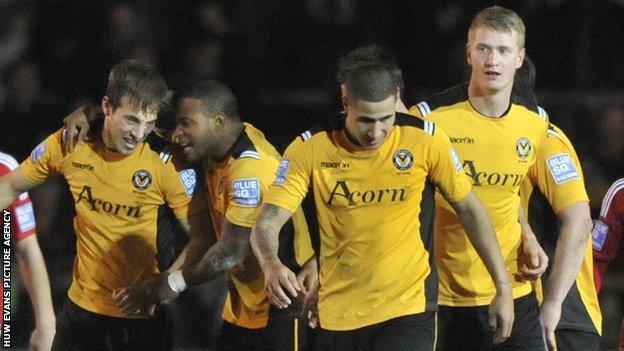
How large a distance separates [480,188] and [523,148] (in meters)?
0.30

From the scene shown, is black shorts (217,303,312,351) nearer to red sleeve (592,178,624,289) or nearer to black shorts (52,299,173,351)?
black shorts (52,299,173,351)

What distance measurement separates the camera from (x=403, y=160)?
6062 mm

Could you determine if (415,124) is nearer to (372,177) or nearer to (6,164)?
(372,177)

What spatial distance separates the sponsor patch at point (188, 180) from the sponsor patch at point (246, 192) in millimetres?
328

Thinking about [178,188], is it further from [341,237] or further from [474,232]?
[474,232]

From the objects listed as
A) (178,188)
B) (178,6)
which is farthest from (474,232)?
(178,6)

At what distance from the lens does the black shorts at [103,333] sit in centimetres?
707

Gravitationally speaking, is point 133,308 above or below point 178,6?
below

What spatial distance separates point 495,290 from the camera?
21.6ft

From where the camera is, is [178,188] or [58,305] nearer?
[178,188]

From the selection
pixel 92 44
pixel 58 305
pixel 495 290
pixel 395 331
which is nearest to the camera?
pixel 395 331

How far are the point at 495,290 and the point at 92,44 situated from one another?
5.23 m

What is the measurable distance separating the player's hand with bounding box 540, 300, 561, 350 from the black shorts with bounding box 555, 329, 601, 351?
43 centimetres

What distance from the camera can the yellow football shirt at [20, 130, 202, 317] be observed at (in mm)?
6922
